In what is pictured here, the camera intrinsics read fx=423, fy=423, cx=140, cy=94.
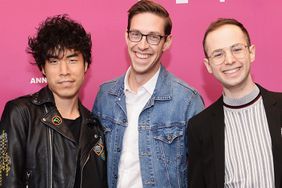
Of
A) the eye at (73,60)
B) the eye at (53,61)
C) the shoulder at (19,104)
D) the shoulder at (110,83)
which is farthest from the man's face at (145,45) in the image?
the shoulder at (19,104)

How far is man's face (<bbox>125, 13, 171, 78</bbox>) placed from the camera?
→ 228cm

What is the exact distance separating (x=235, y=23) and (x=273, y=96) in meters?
0.43

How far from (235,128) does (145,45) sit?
640mm

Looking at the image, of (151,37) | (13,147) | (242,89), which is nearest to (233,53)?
(242,89)

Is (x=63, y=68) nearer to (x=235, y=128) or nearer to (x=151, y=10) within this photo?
(x=151, y=10)

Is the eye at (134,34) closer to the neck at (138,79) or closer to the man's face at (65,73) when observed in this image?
the neck at (138,79)

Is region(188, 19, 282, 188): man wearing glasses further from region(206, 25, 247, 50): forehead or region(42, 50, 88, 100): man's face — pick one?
region(42, 50, 88, 100): man's face

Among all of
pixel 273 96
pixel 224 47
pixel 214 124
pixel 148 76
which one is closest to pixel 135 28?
pixel 148 76

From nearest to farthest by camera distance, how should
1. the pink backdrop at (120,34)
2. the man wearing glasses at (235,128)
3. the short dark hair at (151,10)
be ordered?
1. the man wearing glasses at (235,128)
2. the short dark hair at (151,10)
3. the pink backdrop at (120,34)

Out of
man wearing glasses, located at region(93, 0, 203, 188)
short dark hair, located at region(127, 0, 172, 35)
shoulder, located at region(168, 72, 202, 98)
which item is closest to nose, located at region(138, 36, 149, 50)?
man wearing glasses, located at region(93, 0, 203, 188)

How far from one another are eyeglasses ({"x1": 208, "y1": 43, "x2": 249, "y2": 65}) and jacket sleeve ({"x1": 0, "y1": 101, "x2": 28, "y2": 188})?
1005mm

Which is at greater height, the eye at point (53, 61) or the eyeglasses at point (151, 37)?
the eyeglasses at point (151, 37)

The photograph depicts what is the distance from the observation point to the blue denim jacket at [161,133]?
7.41 feet

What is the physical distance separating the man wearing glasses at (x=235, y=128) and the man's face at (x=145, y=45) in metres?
0.27
